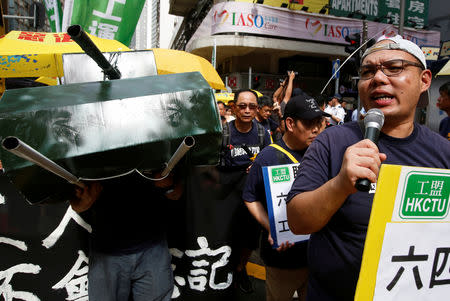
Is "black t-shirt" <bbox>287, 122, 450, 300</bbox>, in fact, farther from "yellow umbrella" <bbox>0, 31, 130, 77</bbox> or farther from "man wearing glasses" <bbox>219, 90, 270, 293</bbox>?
"yellow umbrella" <bbox>0, 31, 130, 77</bbox>

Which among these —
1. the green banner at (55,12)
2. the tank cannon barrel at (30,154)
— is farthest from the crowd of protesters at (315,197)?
the green banner at (55,12)

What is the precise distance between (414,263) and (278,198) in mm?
1227

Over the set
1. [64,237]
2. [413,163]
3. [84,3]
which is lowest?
[64,237]

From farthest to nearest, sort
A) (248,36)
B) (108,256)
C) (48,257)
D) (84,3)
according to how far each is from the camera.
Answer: (248,36) < (84,3) < (48,257) < (108,256)

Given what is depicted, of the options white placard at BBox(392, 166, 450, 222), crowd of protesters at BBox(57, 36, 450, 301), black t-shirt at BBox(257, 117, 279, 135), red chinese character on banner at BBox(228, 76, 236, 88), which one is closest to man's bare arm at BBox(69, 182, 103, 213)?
crowd of protesters at BBox(57, 36, 450, 301)

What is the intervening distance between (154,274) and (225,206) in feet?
2.88

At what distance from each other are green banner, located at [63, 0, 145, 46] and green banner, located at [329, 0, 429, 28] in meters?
15.5

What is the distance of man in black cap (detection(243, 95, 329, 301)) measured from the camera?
2.32 m

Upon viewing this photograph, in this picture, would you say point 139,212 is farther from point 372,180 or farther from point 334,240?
point 372,180

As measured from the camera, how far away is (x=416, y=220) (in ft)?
3.75

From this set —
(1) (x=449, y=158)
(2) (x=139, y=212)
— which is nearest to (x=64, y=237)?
(2) (x=139, y=212)

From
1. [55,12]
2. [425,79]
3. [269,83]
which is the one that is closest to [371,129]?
[425,79]

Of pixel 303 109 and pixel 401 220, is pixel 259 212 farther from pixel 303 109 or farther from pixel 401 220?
pixel 401 220

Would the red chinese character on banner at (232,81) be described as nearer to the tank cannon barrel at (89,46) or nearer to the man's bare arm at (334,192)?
the tank cannon barrel at (89,46)
